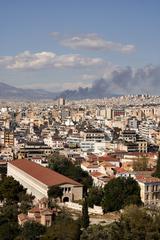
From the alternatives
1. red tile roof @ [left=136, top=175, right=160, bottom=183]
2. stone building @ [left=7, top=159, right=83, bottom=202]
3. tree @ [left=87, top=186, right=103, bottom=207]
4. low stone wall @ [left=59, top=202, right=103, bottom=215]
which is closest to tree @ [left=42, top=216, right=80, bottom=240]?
low stone wall @ [left=59, top=202, right=103, bottom=215]

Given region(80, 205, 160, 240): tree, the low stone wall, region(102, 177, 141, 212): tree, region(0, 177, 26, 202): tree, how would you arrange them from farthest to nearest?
region(0, 177, 26, 202): tree
the low stone wall
region(102, 177, 141, 212): tree
region(80, 205, 160, 240): tree

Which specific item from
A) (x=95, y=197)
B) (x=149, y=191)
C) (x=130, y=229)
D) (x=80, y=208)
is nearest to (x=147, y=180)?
(x=149, y=191)

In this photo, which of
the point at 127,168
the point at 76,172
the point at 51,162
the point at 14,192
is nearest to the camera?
the point at 14,192

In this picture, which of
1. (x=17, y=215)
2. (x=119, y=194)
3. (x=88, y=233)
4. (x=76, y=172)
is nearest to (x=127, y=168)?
(x=76, y=172)

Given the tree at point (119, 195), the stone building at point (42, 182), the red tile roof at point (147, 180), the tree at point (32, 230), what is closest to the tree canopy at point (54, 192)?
the stone building at point (42, 182)

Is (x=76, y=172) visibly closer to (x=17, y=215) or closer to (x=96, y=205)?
(x=96, y=205)

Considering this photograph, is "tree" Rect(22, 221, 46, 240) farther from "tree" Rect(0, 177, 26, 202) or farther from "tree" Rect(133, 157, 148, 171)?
"tree" Rect(133, 157, 148, 171)

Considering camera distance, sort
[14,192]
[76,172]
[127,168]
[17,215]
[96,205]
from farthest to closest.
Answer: [127,168] < [76,172] < [14,192] < [96,205] < [17,215]
